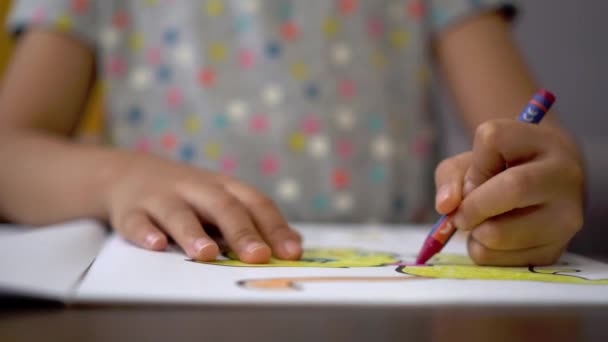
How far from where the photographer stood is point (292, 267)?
34 centimetres

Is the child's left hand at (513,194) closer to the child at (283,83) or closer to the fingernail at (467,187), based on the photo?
the fingernail at (467,187)

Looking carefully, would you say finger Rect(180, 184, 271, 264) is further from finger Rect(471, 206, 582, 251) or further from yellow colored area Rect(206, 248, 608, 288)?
finger Rect(471, 206, 582, 251)

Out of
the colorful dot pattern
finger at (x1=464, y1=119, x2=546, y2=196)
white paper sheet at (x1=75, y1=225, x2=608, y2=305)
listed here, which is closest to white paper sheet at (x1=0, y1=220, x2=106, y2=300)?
white paper sheet at (x1=75, y1=225, x2=608, y2=305)

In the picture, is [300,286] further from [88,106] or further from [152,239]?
[88,106]

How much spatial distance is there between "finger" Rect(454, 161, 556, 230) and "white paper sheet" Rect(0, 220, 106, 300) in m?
0.21

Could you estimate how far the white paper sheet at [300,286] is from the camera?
0.26 meters

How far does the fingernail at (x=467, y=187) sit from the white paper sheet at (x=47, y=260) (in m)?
0.21

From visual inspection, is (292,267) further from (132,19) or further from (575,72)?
(575,72)

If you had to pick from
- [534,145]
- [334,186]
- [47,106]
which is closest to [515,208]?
[534,145]

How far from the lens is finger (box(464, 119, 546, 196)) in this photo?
341mm

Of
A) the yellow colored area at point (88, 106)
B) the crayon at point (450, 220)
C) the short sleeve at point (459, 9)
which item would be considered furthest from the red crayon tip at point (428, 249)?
the yellow colored area at point (88, 106)

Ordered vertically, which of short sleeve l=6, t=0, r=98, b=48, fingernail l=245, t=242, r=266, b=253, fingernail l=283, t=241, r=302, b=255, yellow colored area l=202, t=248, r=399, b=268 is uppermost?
short sleeve l=6, t=0, r=98, b=48

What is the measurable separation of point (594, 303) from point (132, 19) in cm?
68

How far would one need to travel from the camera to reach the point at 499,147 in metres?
0.34
